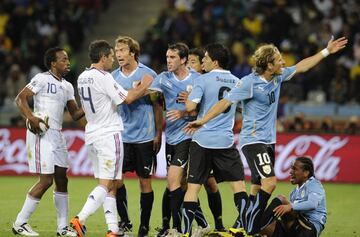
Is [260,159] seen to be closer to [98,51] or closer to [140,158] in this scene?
[140,158]

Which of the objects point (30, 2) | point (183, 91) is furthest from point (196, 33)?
point (183, 91)

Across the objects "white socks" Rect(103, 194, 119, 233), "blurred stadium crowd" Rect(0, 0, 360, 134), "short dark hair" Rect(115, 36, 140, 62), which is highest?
"blurred stadium crowd" Rect(0, 0, 360, 134)

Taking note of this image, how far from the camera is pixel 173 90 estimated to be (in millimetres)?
11359

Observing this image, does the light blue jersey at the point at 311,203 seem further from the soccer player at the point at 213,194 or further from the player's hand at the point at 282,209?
the soccer player at the point at 213,194

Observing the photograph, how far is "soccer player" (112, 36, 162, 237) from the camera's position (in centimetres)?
1129

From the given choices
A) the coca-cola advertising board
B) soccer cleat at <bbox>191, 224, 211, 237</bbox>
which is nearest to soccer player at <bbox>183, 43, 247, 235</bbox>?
Result: soccer cleat at <bbox>191, 224, 211, 237</bbox>

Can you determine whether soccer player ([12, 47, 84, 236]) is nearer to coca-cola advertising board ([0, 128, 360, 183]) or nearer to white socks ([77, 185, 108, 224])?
white socks ([77, 185, 108, 224])

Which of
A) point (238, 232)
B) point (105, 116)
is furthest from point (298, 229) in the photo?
point (105, 116)

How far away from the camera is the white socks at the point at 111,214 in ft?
34.2

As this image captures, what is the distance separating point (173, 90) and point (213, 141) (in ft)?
3.44

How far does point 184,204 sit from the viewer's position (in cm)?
1058

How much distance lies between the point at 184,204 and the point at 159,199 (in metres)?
4.86

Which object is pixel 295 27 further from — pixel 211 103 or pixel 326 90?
pixel 211 103

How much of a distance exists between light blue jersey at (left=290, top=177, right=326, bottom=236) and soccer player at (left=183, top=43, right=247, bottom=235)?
0.74m
